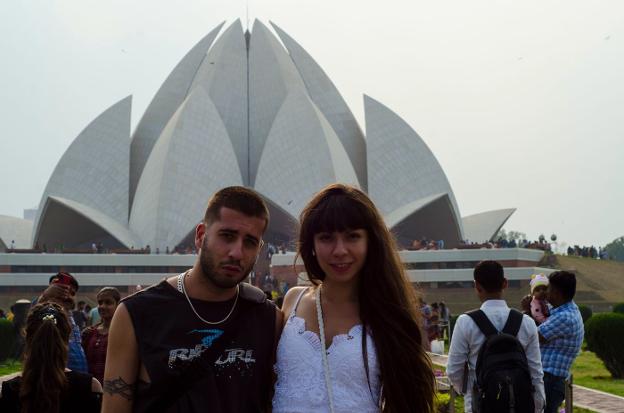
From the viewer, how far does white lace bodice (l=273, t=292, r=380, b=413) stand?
1479 mm

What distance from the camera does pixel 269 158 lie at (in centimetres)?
2470

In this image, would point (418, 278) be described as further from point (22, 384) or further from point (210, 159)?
point (22, 384)

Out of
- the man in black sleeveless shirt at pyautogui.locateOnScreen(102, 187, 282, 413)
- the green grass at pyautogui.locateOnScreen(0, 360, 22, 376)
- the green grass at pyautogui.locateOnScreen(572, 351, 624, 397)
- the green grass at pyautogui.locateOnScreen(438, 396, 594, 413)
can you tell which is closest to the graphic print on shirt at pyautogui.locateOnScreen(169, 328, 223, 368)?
the man in black sleeveless shirt at pyautogui.locateOnScreen(102, 187, 282, 413)

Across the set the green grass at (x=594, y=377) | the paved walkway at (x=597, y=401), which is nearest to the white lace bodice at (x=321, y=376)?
the paved walkway at (x=597, y=401)

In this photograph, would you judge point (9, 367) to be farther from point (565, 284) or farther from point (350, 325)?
point (350, 325)

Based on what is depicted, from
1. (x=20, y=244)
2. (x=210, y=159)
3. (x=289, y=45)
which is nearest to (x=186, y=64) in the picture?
(x=289, y=45)

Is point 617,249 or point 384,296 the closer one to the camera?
point 384,296

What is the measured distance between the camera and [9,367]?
7801mm

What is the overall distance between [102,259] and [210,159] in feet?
19.5

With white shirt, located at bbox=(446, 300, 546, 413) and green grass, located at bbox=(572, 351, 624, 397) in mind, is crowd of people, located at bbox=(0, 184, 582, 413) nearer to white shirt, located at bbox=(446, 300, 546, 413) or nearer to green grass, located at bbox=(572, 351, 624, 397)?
white shirt, located at bbox=(446, 300, 546, 413)

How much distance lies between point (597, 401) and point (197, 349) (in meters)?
4.60

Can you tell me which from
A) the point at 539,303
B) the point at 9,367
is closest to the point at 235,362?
the point at 539,303

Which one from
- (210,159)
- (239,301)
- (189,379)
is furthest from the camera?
(210,159)

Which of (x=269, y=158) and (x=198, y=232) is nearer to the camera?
(x=198, y=232)
